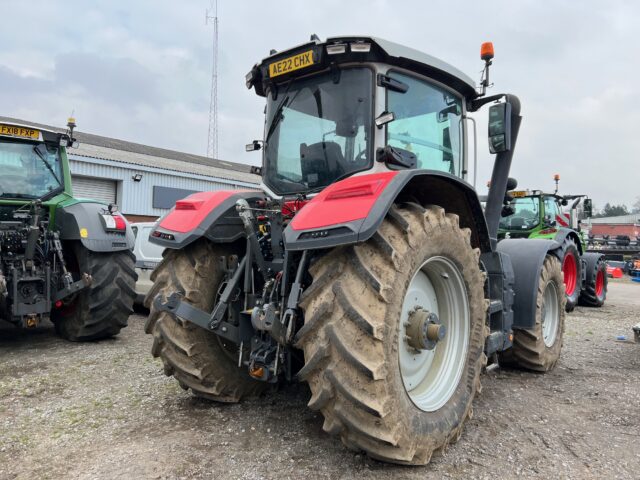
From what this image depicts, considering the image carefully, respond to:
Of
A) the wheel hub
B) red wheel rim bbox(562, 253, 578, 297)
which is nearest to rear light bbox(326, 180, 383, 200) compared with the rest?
the wheel hub

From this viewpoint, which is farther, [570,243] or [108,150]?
[108,150]

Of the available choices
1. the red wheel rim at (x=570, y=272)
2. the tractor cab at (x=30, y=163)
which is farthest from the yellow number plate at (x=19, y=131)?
the red wheel rim at (x=570, y=272)

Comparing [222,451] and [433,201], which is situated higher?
[433,201]

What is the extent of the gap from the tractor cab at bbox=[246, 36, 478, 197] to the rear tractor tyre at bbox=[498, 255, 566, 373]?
165cm

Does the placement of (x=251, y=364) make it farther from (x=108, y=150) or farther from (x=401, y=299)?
(x=108, y=150)

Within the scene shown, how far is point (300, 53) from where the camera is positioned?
3.22 metres

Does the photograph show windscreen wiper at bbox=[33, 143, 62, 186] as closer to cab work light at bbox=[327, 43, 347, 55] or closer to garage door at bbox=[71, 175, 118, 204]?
cab work light at bbox=[327, 43, 347, 55]

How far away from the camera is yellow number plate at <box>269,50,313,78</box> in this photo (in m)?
3.18

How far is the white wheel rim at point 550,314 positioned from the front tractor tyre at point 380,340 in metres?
2.42

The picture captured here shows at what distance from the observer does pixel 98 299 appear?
575cm

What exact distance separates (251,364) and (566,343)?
15.7 feet

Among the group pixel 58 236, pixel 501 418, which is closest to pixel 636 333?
pixel 501 418

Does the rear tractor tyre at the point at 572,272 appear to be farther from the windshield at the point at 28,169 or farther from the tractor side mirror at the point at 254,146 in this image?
the windshield at the point at 28,169

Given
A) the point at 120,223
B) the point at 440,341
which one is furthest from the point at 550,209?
the point at 440,341
